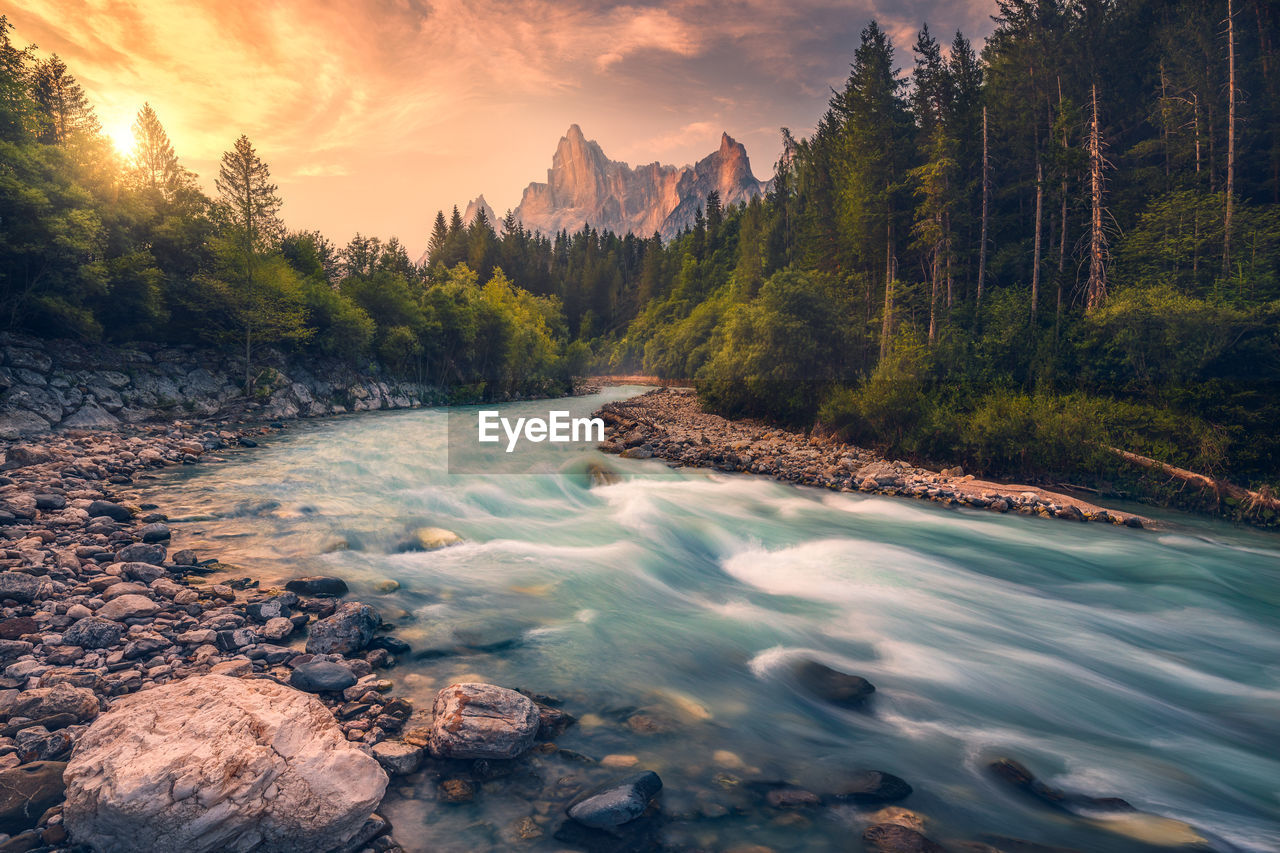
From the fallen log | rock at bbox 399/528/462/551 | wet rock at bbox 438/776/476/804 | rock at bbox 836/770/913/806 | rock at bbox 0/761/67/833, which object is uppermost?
the fallen log

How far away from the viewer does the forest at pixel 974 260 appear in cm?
1888

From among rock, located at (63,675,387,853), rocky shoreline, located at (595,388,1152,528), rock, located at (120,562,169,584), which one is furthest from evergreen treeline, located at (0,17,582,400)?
rock, located at (63,675,387,853)

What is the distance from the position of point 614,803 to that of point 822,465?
729 inches

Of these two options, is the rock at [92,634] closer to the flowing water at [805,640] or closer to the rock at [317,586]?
the rock at [317,586]

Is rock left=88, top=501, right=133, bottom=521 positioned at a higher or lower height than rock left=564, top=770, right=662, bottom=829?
higher

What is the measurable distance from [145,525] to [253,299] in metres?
31.3

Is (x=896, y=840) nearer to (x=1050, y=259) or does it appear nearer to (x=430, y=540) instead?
(x=430, y=540)

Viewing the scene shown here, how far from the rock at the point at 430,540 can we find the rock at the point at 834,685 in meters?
7.34

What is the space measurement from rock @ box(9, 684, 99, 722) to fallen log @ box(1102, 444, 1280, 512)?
25193 mm

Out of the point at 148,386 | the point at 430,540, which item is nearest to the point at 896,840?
the point at 430,540

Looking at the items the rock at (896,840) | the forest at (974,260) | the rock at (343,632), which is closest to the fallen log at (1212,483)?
the forest at (974,260)

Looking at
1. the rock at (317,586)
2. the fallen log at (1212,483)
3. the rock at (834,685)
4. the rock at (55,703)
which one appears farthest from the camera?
the fallen log at (1212,483)

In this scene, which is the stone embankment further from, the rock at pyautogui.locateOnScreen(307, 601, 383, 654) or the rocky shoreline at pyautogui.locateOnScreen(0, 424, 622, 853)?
the rock at pyautogui.locateOnScreen(307, 601, 383, 654)

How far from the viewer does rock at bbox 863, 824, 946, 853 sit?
393 cm
